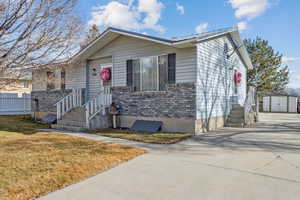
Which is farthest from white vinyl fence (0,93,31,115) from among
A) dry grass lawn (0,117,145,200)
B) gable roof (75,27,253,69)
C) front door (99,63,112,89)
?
dry grass lawn (0,117,145,200)

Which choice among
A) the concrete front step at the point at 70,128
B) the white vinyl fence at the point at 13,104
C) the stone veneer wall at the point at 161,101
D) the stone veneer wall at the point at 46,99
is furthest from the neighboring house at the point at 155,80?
the white vinyl fence at the point at 13,104

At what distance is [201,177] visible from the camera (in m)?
3.80

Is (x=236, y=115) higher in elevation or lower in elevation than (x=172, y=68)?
lower

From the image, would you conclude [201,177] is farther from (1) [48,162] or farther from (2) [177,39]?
(2) [177,39]

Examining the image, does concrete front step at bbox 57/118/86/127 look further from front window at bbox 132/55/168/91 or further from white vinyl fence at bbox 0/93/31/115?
white vinyl fence at bbox 0/93/31/115

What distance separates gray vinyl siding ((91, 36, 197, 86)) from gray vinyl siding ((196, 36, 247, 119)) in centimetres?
38

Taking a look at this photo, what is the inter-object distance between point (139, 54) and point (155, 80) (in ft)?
5.23

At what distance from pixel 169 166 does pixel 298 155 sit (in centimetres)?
337

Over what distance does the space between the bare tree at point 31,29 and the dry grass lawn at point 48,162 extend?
258 cm

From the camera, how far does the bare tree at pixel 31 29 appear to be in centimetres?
573

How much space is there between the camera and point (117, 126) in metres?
10.3

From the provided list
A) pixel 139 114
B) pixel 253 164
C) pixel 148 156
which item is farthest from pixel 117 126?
pixel 253 164

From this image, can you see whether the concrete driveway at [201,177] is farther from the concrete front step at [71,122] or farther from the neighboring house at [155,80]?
the concrete front step at [71,122]

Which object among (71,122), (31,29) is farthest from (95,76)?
(31,29)
